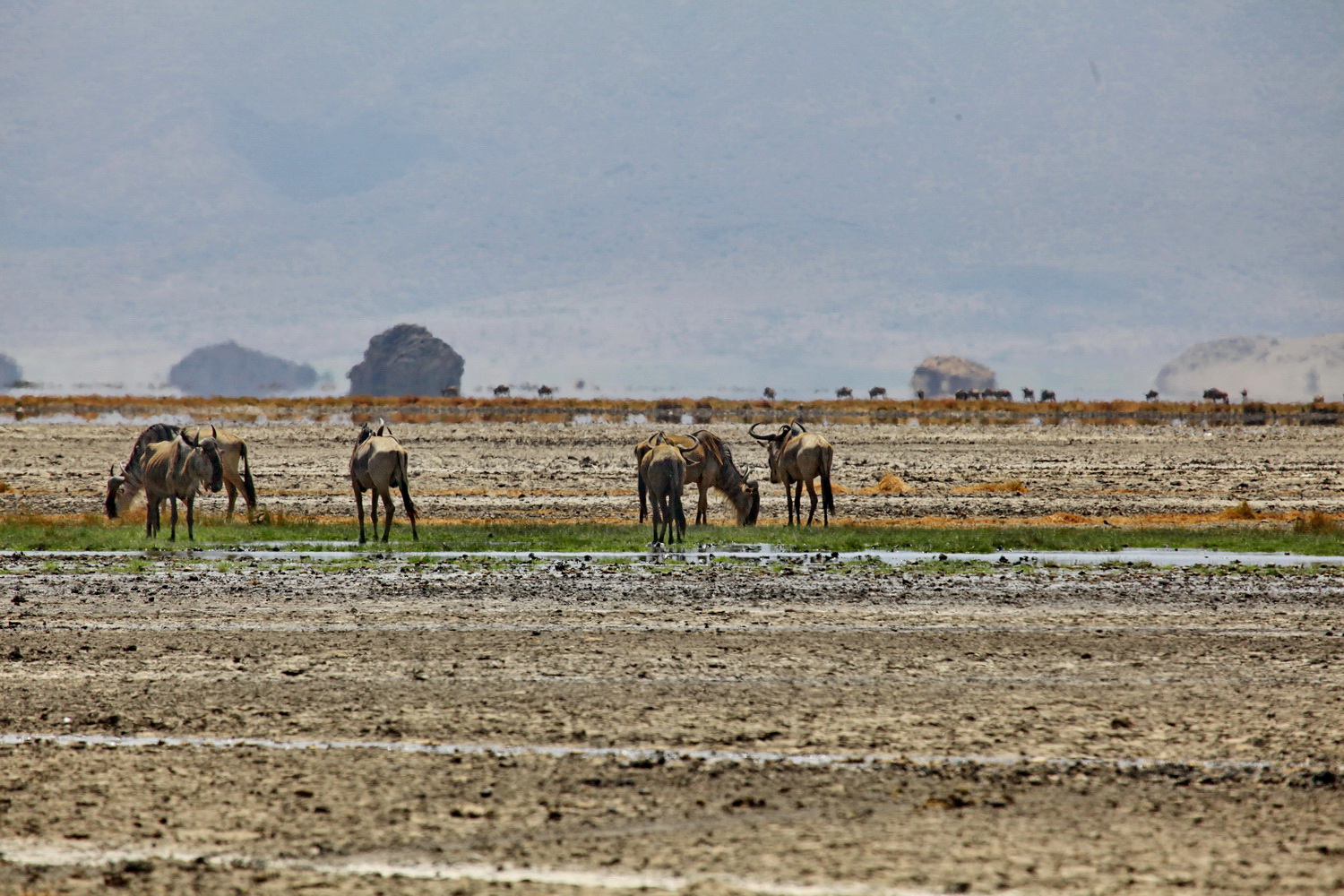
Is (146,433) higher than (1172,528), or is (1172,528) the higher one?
(146,433)

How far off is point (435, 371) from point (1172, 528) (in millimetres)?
139506

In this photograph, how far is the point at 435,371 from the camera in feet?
521

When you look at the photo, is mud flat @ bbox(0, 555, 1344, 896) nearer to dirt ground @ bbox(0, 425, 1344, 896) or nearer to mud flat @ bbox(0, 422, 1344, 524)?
dirt ground @ bbox(0, 425, 1344, 896)

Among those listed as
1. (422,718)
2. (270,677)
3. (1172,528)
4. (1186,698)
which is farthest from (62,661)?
(1172,528)

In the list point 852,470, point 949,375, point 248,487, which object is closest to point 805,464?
point 248,487

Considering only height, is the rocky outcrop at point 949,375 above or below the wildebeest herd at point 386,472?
above

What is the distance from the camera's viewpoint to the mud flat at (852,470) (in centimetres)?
2970

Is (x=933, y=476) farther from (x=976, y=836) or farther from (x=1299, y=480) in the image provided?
(x=976, y=836)

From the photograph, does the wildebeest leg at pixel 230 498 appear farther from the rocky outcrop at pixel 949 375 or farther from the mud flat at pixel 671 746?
the rocky outcrop at pixel 949 375

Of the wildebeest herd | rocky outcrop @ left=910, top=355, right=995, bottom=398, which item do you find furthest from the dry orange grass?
rocky outcrop @ left=910, top=355, right=995, bottom=398

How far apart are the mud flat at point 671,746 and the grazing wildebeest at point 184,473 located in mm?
7199

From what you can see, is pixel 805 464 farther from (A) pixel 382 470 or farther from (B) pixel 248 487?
(B) pixel 248 487

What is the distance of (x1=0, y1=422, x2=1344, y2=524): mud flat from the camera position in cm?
2970

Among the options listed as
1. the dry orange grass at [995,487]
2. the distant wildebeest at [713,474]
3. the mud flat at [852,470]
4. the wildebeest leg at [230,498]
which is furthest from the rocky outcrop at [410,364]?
the distant wildebeest at [713,474]
